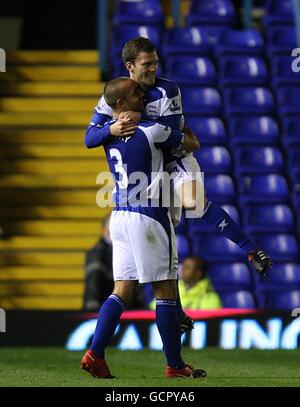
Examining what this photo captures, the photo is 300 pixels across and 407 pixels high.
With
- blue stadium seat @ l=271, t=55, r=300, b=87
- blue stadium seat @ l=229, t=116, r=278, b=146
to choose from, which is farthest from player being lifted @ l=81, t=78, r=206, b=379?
blue stadium seat @ l=271, t=55, r=300, b=87

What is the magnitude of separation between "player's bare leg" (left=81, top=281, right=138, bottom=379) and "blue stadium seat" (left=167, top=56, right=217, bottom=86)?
707 cm

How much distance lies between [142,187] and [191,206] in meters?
0.32

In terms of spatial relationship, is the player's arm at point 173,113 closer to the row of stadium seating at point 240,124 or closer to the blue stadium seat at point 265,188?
the row of stadium seating at point 240,124

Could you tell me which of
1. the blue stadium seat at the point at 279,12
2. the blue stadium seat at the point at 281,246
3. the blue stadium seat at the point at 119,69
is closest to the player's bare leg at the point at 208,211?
the blue stadium seat at the point at 281,246

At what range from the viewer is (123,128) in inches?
275

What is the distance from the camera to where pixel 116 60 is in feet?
46.1

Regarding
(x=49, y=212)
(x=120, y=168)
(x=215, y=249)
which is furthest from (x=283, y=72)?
(x=120, y=168)

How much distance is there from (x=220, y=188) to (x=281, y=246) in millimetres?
900

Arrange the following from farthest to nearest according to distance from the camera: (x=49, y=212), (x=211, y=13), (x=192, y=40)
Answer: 1. (x=211, y=13)
2. (x=192, y=40)
3. (x=49, y=212)

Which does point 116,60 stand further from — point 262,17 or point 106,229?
point 106,229

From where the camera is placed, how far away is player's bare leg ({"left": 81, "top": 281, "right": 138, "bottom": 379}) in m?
7.02

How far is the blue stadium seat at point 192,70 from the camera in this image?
1395 centimetres

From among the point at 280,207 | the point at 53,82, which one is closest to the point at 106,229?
the point at 280,207

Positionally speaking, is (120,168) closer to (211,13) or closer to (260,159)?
(260,159)
